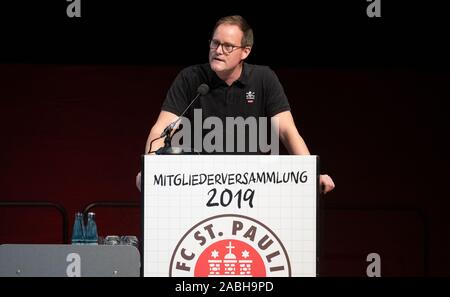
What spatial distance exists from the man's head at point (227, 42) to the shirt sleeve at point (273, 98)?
8.3 inches

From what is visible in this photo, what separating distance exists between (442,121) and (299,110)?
39.4 inches

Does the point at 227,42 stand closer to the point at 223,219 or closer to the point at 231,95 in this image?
the point at 231,95

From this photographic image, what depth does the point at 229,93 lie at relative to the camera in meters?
3.47

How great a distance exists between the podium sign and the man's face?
69 cm

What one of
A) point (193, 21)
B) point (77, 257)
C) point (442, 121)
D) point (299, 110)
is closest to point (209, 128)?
point (77, 257)

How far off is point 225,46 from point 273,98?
12.7 inches

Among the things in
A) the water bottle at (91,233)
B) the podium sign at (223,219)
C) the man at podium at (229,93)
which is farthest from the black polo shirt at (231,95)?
the podium sign at (223,219)

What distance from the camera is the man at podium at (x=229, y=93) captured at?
3363mm

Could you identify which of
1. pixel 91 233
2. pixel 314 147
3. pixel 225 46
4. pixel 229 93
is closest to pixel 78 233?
pixel 91 233

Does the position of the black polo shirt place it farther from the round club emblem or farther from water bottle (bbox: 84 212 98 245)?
the round club emblem

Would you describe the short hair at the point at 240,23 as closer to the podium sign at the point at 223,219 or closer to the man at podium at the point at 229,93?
the man at podium at the point at 229,93

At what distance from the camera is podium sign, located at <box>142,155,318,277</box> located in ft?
9.02

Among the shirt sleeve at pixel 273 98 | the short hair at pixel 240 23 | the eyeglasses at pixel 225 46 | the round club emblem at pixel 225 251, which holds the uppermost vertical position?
the short hair at pixel 240 23

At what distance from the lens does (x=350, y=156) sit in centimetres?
618
